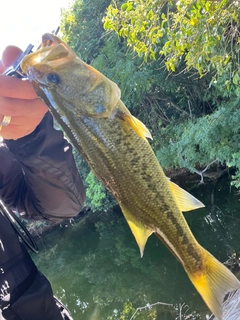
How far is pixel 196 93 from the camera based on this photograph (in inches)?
584

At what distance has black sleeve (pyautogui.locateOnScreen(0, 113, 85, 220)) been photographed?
6.17ft

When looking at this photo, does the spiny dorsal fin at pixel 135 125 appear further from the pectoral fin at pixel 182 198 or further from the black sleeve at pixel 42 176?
the black sleeve at pixel 42 176

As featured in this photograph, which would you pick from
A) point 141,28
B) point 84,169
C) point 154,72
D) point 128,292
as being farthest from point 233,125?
point 84,169

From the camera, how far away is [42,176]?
198 centimetres

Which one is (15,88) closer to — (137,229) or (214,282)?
(137,229)

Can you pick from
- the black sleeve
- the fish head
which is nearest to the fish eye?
the fish head

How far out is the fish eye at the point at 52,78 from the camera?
145 cm

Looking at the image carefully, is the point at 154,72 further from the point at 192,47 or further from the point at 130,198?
the point at 130,198

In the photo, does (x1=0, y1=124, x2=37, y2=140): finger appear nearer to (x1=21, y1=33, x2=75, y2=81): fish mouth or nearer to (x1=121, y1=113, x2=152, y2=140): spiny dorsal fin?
(x1=21, y1=33, x2=75, y2=81): fish mouth

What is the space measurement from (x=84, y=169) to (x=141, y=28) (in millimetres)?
13474

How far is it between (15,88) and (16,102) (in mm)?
56

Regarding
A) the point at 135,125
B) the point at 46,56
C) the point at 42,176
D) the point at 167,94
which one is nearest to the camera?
the point at 46,56

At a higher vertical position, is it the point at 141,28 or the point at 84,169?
the point at 141,28

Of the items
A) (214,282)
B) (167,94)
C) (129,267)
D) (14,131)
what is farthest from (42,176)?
(167,94)
